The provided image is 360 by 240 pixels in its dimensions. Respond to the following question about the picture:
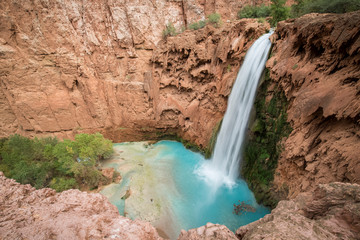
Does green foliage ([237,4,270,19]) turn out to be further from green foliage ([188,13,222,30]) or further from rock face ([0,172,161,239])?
rock face ([0,172,161,239])

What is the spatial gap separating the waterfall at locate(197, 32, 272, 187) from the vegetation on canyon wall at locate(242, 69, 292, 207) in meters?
0.58

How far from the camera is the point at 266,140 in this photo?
8148 mm

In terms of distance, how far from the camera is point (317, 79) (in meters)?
5.92

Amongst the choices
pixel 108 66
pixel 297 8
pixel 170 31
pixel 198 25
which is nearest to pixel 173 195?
pixel 108 66

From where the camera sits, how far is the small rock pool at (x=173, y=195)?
7.61 m

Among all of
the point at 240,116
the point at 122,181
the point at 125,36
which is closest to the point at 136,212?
the point at 122,181

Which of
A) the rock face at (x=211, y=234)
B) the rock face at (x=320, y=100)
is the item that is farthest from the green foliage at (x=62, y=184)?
the rock face at (x=320, y=100)

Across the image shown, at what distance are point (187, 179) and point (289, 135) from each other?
629cm

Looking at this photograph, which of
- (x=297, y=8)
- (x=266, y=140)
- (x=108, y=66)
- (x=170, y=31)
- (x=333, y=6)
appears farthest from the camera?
(x=170, y=31)

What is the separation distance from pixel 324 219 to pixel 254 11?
54.4ft

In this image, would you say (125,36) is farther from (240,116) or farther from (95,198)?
(95,198)

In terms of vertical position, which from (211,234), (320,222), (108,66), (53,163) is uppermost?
(108,66)

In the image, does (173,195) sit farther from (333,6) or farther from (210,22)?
(210,22)

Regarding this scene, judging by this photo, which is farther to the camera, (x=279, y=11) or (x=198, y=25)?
(x=198, y=25)
